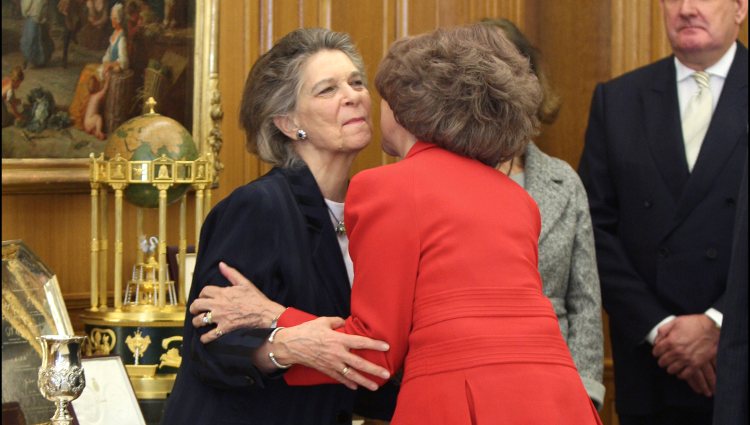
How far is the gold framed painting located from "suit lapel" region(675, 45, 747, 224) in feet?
6.06

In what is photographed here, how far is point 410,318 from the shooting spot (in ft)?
7.85

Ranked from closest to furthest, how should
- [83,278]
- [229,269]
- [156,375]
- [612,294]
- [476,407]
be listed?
[476,407] → [229,269] → [156,375] → [83,278] → [612,294]

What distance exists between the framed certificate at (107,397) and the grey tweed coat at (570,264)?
1.42 metres

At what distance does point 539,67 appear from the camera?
3.97 meters

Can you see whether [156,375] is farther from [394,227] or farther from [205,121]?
[394,227]

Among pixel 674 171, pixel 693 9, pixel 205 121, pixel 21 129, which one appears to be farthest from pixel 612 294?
pixel 21 129

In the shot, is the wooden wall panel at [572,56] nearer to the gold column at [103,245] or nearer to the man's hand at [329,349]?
the gold column at [103,245]

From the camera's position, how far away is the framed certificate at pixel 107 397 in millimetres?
3262

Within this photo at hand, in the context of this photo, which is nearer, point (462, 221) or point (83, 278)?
point (462, 221)

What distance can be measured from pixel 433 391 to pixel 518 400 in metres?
0.18

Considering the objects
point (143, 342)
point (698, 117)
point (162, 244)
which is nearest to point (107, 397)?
point (143, 342)

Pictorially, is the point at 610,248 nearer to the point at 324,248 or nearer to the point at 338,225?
the point at 338,225

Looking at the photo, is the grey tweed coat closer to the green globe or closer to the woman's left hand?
the green globe

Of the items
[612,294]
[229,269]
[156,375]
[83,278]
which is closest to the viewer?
[229,269]
